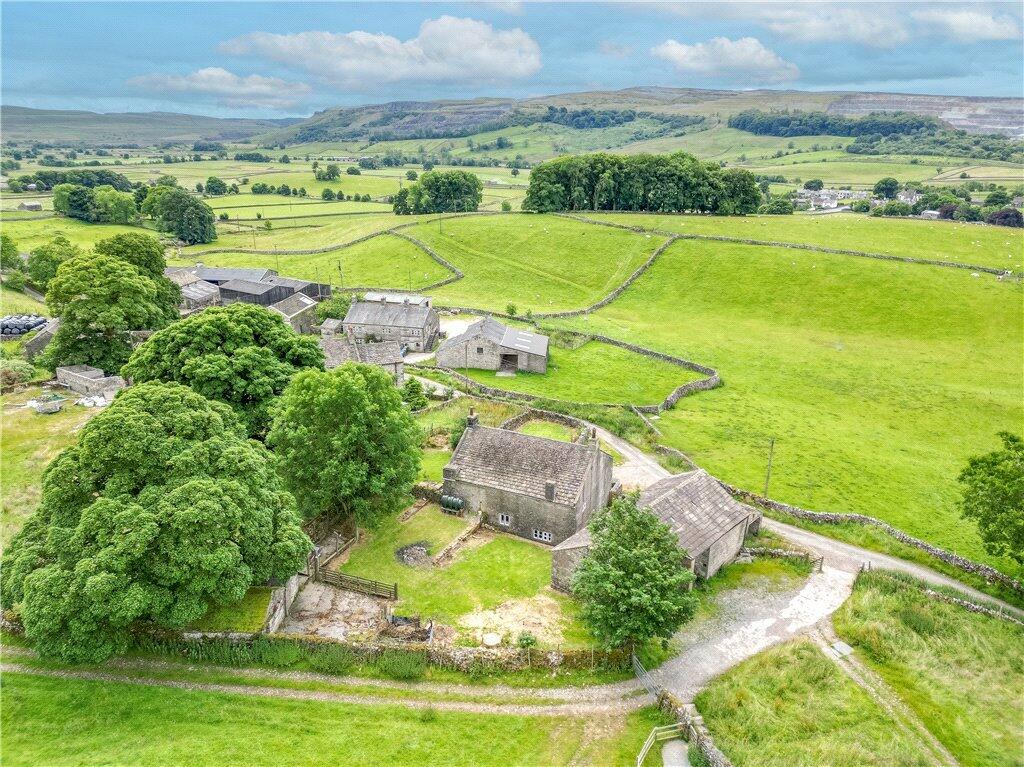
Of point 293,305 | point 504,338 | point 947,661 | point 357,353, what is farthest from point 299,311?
point 947,661

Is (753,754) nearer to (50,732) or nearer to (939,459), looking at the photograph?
(50,732)

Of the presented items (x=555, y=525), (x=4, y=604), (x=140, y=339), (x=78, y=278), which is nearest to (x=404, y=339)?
(x=140, y=339)

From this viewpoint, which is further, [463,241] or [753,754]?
[463,241]

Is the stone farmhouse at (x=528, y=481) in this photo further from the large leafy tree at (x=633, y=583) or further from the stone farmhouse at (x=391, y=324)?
the stone farmhouse at (x=391, y=324)

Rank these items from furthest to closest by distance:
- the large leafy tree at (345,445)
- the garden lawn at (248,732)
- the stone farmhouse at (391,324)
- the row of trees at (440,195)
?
1. the row of trees at (440,195)
2. the stone farmhouse at (391,324)
3. the large leafy tree at (345,445)
4. the garden lawn at (248,732)

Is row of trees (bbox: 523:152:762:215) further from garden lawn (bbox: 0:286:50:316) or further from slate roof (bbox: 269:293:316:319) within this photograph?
garden lawn (bbox: 0:286:50:316)

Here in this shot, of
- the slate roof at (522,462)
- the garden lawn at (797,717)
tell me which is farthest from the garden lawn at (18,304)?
the garden lawn at (797,717)
